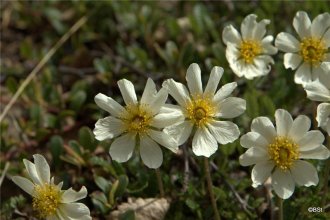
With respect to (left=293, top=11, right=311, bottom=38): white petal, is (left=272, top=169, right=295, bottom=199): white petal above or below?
below

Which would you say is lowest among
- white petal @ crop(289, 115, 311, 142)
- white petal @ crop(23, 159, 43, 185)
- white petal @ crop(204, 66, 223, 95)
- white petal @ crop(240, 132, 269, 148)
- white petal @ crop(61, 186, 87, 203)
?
white petal @ crop(61, 186, 87, 203)

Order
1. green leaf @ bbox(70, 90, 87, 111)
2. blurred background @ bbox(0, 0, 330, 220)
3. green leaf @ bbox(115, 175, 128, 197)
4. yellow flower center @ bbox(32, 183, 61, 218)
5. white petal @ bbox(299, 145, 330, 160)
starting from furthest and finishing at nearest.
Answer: green leaf @ bbox(70, 90, 87, 111)
blurred background @ bbox(0, 0, 330, 220)
green leaf @ bbox(115, 175, 128, 197)
yellow flower center @ bbox(32, 183, 61, 218)
white petal @ bbox(299, 145, 330, 160)

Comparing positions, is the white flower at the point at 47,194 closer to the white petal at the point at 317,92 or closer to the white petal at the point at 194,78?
the white petal at the point at 194,78

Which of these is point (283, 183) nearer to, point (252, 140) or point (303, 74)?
point (252, 140)

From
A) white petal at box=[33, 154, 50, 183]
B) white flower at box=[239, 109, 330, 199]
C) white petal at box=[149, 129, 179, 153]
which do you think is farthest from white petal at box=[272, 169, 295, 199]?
white petal at box=[33, 154, 50, 183]

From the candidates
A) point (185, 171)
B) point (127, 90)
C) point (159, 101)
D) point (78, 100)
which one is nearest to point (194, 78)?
point (159, 101)

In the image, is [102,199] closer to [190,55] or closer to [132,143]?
[132,143]

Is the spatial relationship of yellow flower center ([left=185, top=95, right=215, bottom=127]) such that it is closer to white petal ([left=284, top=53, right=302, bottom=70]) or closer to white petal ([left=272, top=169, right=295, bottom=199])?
white petal ([left=272, top=169, right=295, bottom=199])
